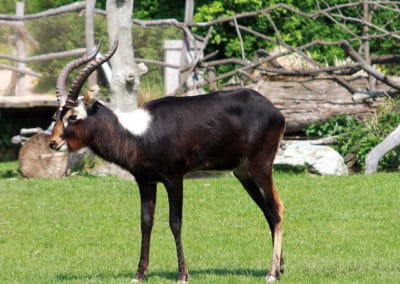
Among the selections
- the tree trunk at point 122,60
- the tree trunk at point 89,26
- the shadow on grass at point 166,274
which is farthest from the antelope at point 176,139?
the tree trunk at point 89,26

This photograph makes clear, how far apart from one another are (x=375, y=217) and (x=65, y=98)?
20.1 feet

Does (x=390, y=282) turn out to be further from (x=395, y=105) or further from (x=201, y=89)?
(x=201, y=89)

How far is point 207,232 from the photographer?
13812mm

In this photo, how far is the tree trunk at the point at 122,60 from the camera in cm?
1806

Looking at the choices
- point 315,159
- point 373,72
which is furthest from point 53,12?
point 373,72

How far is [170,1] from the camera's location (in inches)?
1140

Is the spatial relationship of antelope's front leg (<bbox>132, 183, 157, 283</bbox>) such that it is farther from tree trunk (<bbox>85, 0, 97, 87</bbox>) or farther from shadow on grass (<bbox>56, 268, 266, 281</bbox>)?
tree trunk (<bbox>85, 0, 97, 87</bbox>)

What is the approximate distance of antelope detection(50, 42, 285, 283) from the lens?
989cm

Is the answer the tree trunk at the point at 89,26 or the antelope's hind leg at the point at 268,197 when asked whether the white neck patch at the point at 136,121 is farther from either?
the tree trunk at the point at 89,26

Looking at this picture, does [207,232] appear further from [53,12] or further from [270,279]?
[53,12]

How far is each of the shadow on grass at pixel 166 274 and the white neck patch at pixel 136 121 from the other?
1510 millimetres

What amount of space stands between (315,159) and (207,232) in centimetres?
561

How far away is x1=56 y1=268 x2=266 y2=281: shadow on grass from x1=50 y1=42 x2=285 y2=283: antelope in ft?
0.98

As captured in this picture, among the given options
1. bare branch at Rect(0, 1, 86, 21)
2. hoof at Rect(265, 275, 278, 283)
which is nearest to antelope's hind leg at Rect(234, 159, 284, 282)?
hoof at Rect(265, 275, 278, 283)
